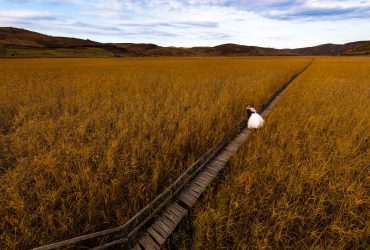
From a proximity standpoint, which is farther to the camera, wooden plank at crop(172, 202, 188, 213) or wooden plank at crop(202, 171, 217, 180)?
wooden plank at crop(202, 171, 217, 180)

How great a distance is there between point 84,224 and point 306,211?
2522 mm

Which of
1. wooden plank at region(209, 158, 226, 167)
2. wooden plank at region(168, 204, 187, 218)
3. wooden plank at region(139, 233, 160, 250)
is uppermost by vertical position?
wooden plank at region(168, 204, 187, 218)

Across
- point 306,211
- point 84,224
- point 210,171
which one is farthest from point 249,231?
point 84,224

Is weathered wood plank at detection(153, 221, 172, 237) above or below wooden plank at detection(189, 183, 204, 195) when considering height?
below

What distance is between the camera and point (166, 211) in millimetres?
2500

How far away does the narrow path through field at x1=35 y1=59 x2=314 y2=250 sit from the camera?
2002mm

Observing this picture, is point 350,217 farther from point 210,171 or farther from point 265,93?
point 265,93

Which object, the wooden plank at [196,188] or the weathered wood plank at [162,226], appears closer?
the weathered wood plank at [162,226]

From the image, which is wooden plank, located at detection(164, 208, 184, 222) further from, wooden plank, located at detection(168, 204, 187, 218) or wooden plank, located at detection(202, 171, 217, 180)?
wooden plank, located at detection(202, 171, 217, 180)

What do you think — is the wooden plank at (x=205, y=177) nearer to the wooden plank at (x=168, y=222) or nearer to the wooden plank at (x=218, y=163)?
the wooden plank at (x=218, y=163)

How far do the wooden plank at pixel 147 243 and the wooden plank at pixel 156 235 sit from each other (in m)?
0.04

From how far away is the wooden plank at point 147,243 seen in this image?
205cm

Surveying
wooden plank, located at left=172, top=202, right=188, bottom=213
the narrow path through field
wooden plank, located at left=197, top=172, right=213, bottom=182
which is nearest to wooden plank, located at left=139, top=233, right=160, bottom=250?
the narrow path through field

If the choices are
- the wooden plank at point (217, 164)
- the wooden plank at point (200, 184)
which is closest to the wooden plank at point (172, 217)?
the wooden plank at point (200, 184)
